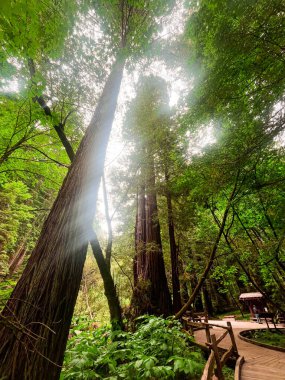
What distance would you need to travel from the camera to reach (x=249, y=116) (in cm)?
438

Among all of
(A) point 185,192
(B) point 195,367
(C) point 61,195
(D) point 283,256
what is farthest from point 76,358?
(D) point 283,256

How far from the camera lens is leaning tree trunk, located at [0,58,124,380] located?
141cm

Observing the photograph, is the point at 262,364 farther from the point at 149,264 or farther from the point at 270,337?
the point at 270,337

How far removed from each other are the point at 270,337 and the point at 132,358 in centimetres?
913

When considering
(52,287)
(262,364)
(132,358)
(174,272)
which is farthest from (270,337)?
(52,287)

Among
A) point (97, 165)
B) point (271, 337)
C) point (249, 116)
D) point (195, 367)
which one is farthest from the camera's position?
point (271, 337)

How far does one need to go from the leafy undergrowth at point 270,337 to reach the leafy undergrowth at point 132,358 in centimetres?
666

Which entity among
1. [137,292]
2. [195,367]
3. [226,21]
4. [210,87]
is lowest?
[195,367]

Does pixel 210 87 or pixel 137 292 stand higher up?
pixel 210 87

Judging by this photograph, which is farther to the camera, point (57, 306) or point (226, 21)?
point (226, 21)

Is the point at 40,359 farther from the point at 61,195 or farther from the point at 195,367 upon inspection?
the point at 195,367

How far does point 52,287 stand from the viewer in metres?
1.73

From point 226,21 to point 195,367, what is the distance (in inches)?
206

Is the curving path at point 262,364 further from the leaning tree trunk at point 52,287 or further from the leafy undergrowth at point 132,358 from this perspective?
the leaning tree trunk at point 52,287
